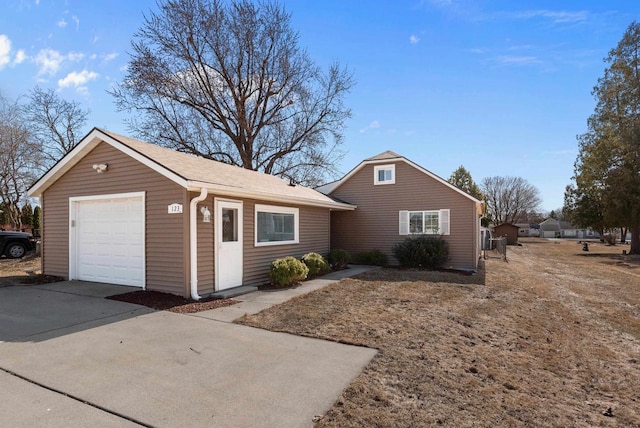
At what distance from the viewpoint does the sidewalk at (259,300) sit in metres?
6.24

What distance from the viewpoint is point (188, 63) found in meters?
20.2

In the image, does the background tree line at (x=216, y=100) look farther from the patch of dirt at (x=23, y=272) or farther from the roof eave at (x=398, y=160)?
the patch of dirt at (x=23, y=272)

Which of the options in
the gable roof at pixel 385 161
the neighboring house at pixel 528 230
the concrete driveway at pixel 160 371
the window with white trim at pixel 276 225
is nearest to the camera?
the concrete driveway at pixel 160 371

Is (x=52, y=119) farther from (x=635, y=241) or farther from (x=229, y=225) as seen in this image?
(x=635, y=241)

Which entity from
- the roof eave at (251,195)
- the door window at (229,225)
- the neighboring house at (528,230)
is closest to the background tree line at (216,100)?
the roof eave at (251,195)

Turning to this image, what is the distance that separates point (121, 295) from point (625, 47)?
33.5 meters

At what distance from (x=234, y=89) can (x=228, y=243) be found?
15.8m

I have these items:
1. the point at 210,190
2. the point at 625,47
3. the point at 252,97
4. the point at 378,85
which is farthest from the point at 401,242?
the point at 625,47

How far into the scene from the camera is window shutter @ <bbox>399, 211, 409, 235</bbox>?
1460 cm

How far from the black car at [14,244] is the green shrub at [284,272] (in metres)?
13.0

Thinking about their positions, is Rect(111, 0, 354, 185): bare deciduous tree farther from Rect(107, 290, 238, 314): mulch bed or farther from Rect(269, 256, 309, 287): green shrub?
Rect(107, 290, 238, 314): mulch bed

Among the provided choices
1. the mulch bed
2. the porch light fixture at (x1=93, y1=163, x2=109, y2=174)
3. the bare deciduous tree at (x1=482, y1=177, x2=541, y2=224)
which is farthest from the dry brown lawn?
the bare deciduous tree at (x1=482, y1=177, x2=541, y2=224)

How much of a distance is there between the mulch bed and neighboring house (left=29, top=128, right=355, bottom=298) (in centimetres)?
23

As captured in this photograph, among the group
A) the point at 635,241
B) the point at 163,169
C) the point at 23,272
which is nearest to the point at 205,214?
the point at 163,169
